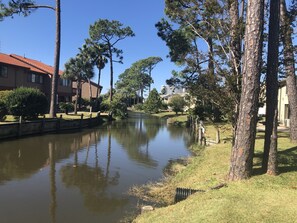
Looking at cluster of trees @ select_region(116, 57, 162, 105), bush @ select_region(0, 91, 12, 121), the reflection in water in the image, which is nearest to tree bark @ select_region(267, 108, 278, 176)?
the reflection in water

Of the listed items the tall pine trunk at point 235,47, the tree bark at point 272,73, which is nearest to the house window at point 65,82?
the tall pine trunk at point 235,47

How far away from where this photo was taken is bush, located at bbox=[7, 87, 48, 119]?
2550cm

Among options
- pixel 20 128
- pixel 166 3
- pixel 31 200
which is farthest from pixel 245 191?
pixel 20 128

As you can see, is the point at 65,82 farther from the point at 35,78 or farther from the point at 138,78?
the point at 138,78

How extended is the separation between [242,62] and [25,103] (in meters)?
19.7

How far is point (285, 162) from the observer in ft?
37.9

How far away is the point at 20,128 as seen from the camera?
917 inches

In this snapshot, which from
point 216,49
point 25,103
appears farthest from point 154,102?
point 216,49

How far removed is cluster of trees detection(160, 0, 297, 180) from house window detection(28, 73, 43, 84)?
32.4 metres

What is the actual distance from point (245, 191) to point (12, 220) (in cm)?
612

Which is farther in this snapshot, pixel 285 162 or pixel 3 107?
pixel 3 107

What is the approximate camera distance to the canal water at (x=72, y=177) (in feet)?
30.0

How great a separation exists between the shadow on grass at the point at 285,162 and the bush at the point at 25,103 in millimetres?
19262

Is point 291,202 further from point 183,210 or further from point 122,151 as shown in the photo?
point 122,151
